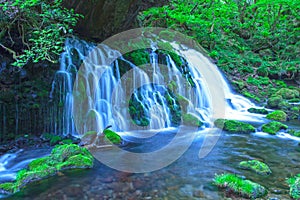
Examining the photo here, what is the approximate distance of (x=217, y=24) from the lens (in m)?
21.7

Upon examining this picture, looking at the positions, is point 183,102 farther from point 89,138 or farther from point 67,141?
point 67,141

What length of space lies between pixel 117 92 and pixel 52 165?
4890 millimetres

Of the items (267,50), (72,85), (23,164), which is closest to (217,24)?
(267,50)

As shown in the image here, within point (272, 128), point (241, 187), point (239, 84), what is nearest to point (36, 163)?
point (241, 187)

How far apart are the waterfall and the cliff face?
71cm

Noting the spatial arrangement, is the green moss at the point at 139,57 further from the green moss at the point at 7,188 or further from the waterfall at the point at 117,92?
the green moss at the point at 7,188

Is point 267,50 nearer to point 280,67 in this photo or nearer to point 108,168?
point 280,67

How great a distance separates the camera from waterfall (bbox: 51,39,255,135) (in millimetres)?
8586

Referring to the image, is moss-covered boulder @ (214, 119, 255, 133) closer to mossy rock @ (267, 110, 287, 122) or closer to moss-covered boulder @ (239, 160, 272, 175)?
mossy rock @ (267, 110, 287, 122)

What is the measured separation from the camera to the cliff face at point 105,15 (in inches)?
358

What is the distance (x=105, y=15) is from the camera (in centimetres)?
989

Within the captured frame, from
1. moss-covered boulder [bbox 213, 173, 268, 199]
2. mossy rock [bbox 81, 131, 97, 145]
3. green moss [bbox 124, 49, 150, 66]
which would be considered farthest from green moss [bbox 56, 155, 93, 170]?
green moss [bbox 124, 49, 150, 66]

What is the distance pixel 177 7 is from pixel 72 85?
10.5 meters

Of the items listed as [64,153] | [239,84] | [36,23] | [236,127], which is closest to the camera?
[64,153]
